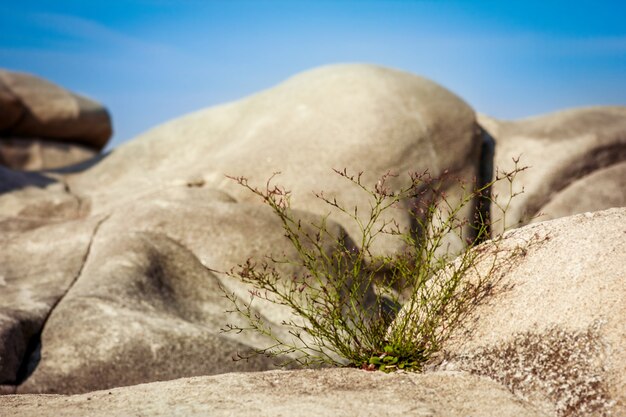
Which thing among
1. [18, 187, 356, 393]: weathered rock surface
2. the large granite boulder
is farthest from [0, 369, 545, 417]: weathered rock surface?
the large granite boulder

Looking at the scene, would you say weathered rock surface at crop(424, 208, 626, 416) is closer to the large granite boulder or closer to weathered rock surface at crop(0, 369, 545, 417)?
weathered rock surface at crop(0, 369, 545, 417)

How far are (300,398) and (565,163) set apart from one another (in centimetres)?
717

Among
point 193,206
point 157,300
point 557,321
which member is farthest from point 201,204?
point 557,321

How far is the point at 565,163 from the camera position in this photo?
9117 millimetres

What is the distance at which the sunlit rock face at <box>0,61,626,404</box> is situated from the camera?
5039 mm

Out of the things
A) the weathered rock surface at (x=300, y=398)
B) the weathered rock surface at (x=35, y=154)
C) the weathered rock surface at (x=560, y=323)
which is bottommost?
the weathered rock surface at (x=35, y=154)

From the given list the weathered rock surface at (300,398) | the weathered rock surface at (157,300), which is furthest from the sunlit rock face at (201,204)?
the weathered rock surface at (300,398)

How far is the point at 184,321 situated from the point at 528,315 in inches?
119

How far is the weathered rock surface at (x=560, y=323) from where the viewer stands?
113 inches

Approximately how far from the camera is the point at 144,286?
5680 millimetres

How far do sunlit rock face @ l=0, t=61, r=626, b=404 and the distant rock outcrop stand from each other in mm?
6365

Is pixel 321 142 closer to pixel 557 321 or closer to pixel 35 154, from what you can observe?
pixel 557 321

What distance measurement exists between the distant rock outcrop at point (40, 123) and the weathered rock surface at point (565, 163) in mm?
10332

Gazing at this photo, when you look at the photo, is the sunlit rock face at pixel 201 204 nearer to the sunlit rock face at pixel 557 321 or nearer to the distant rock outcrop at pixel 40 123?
the sunlit rock face at pixel 557 321
